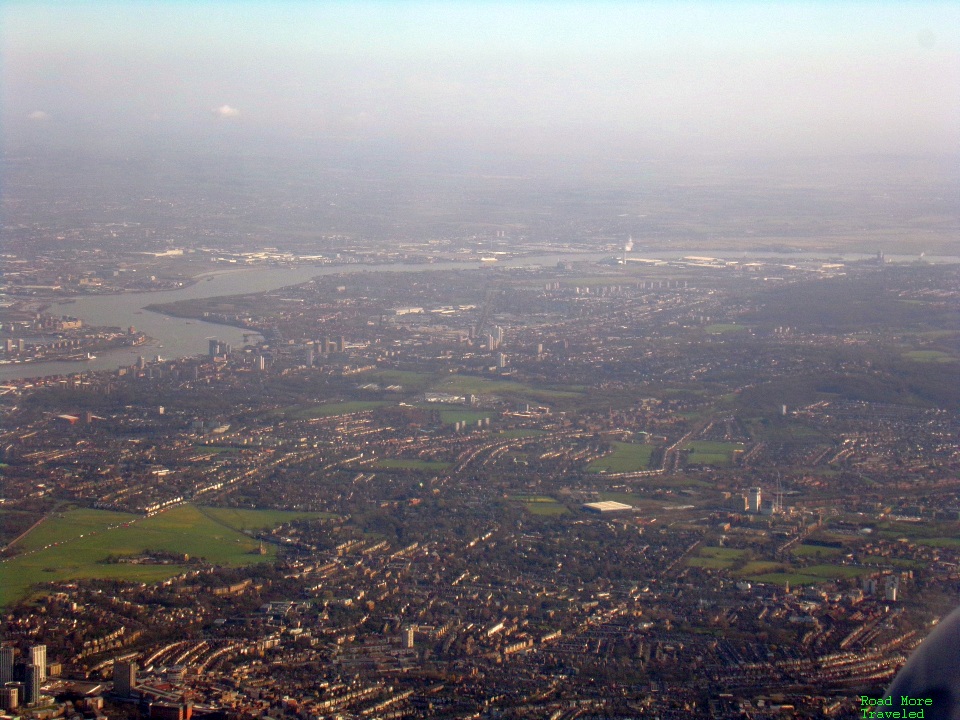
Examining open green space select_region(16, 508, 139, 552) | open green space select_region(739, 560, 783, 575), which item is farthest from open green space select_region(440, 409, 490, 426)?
open green space select_region(739, 560, 783, 575)

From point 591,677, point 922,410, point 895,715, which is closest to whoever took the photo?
point 895,715

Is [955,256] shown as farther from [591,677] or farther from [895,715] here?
[895,715]

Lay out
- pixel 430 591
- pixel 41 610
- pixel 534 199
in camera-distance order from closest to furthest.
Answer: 1. pixel 41 610
2. pixel 430 591
3. pixel 534 199

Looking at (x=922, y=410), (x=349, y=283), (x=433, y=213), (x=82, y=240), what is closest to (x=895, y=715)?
(x=922, y=410)

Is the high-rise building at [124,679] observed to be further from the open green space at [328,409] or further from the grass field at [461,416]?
the open green space at [328,409]

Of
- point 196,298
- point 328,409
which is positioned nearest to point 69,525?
point 328,409

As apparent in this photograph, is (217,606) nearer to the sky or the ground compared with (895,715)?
nearer to the ground

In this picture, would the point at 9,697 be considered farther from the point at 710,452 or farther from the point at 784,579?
the point at 710,452

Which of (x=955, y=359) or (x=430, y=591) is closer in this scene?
(x=430, y=591)
